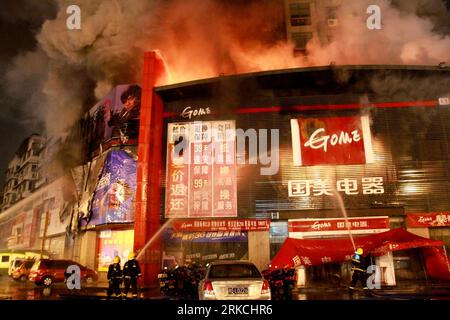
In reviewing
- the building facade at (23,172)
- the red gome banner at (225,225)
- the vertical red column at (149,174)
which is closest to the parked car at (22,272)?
the vertical red column at (149,174)

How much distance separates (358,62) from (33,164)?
51214 millimetres

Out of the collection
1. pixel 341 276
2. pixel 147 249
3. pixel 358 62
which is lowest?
pixel 341 276

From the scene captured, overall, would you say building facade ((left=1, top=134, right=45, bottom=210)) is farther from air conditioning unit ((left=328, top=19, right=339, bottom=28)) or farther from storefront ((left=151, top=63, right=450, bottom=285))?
air conditioning unit ((left=328, top=19, right=339, bottom=28))

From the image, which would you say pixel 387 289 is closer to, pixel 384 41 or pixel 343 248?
pixel 343 248

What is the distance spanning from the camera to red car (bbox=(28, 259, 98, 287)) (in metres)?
19.9

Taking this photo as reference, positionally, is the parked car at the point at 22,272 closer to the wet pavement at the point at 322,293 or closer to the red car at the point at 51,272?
the red car at the point at 51,272

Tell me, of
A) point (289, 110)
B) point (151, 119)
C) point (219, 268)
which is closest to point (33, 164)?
point (151, 119)

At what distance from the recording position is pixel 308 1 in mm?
46688

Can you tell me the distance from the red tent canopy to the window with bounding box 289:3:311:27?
35.1 m

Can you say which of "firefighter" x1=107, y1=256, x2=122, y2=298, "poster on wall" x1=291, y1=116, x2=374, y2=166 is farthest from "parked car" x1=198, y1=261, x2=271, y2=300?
"poster on wall" x1=291, y1=116, x2=374, y2=166

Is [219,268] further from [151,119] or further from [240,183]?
[151,119]

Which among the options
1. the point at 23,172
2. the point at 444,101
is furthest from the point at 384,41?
the point at 23,172

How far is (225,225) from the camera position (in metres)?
20.7

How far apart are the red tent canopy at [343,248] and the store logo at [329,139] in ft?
19.6
